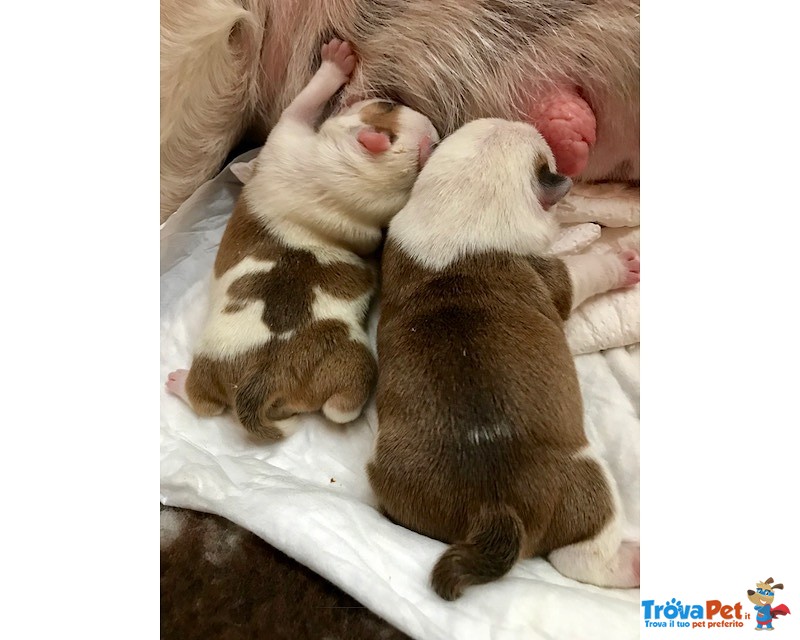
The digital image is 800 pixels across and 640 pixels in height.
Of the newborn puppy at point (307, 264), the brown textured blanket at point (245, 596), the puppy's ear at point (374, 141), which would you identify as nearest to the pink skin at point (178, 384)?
the newborn puppy at point (307, 264)

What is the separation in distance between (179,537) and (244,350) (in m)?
0.30

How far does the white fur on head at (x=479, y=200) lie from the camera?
1.04 m

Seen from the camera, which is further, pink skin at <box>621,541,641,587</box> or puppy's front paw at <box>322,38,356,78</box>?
puppy's front paw at <box>322,38,356,78</box>

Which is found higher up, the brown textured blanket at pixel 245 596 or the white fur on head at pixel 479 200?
the white fur on head at pixel 479 200

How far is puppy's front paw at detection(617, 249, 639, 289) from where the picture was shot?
3.78ft

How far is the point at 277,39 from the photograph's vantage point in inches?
47.8

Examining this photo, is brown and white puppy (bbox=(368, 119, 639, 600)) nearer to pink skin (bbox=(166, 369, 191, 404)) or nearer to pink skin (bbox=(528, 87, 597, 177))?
A: pink skin (bbox=(528, 87, 597, 177))

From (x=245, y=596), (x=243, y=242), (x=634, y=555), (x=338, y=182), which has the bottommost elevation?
(x=245, y=596)

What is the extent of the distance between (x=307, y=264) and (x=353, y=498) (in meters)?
0.40

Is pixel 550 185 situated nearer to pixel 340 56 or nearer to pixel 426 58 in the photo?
pixel 426 58

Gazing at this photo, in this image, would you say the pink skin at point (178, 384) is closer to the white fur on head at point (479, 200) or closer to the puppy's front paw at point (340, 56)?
the white fur on head at point (479, 200)
